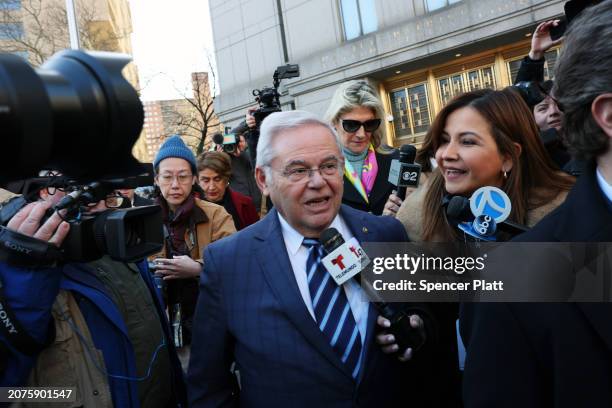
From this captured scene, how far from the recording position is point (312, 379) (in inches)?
64.4

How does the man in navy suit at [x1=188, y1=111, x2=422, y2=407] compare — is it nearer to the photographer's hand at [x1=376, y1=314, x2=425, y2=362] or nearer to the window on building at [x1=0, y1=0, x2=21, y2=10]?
the photographer's hand at [x1=376, y1=314, x2=425, y2=362]

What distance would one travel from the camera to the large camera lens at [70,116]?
751 millimetres

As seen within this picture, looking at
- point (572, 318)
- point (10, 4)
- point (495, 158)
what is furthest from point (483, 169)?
point (10, 4)

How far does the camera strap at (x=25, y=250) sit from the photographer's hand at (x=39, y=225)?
0.01 m

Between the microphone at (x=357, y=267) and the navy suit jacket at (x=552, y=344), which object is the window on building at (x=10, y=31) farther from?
the navy suit jacket at (x=552, y=344)

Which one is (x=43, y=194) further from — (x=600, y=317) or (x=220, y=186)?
(x=220, y=186)

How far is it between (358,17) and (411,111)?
10.3 ft

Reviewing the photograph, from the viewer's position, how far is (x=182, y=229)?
124 inches

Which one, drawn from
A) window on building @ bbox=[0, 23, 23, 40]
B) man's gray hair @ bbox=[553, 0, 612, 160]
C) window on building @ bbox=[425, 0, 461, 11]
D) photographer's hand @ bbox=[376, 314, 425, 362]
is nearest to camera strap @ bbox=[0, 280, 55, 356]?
photographer's hand @ bbox=[376, 314, 425, 362]

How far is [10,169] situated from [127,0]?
6569 centimetres

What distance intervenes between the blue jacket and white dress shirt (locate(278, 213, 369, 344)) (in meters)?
0.71

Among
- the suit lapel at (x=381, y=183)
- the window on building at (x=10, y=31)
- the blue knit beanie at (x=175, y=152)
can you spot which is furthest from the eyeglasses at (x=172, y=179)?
the window on building at (x=10, y=31)

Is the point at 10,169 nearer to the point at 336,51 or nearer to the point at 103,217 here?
the point at 103,217

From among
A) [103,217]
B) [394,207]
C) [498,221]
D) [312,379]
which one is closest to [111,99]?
[103,217]
